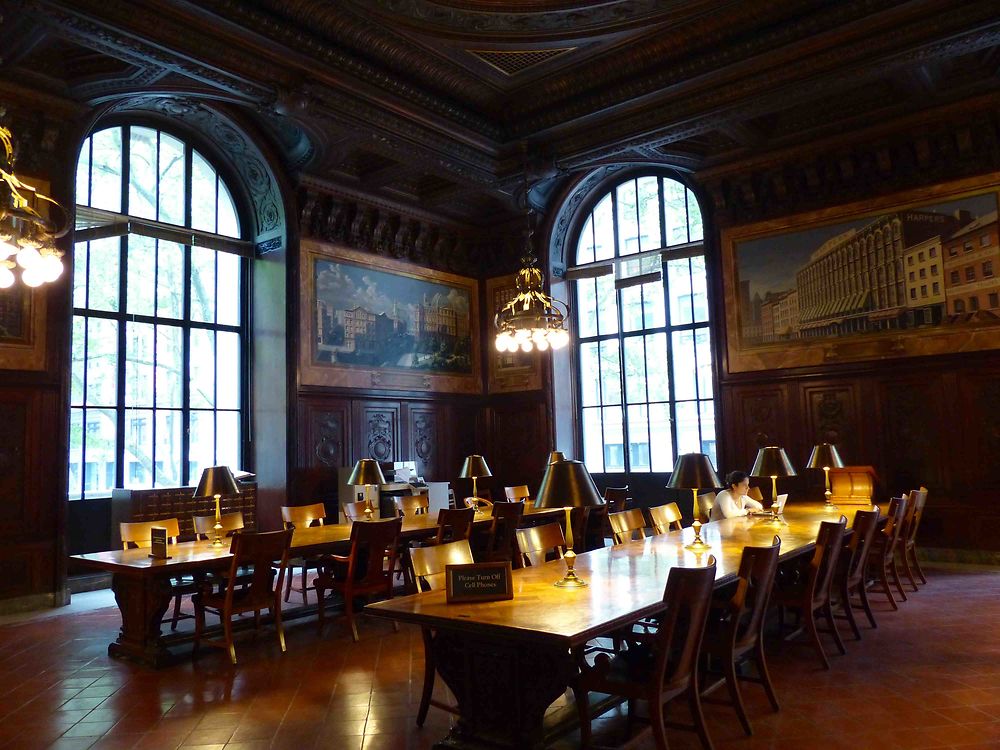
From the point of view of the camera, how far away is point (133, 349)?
9.96 meters

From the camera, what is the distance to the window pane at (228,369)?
10.9m

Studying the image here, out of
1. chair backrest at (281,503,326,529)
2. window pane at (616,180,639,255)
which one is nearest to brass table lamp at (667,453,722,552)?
chair backrest at (281,503,326,529)

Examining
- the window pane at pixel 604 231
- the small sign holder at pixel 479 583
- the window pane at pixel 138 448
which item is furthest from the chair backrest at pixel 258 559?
the window pane at pixel 604 231

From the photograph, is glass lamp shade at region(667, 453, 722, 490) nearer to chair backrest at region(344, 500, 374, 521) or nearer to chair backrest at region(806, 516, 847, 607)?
chair backrest at region(806, 516, 847, 607)

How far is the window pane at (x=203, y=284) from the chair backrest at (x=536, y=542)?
734 centimetres

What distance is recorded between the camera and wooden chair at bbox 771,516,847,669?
5.02 m

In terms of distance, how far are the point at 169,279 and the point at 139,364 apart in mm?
1305

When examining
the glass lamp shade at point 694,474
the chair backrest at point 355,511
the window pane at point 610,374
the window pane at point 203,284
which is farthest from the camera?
the window pane at point 610,374

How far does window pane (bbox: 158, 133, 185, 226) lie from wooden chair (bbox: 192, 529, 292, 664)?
645 centimetres

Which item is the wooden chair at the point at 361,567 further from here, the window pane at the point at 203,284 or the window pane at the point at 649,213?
the window pane at the point at 649,213

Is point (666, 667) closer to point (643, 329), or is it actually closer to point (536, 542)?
point (536, 542)

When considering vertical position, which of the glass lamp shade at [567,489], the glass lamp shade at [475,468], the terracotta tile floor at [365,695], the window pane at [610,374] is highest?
the window pane at [610,374]

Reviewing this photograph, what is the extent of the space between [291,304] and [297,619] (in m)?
5.18

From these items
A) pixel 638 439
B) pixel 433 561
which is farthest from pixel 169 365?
pixel 638 439
